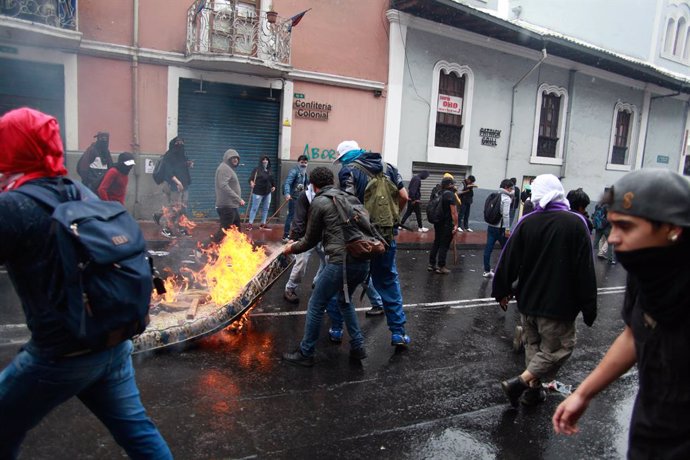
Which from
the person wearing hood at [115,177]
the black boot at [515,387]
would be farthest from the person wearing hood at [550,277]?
the person wearing hood at [115,177]

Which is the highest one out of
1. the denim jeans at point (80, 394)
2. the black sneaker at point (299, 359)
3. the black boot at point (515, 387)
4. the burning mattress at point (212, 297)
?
the denim jeans at point (80, 394)

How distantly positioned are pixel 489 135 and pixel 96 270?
16912 millimetres

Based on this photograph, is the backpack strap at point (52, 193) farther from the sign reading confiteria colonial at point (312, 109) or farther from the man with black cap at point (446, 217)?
the sign reading confiteria colonial at point (312, 109)

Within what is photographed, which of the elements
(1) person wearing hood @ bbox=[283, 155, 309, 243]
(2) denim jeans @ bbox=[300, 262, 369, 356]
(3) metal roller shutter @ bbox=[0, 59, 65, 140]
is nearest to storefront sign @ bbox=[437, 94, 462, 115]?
(1) person wearing hood @ bbox=[283, 155, 309, 243]

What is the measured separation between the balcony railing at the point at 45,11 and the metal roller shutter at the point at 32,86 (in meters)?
0.97

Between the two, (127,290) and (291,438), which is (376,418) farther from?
(127,290)

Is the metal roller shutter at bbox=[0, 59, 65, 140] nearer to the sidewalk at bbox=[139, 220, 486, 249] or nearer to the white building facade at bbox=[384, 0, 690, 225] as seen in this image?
the sidewalk at bbox=[139, 220, 486, 249]

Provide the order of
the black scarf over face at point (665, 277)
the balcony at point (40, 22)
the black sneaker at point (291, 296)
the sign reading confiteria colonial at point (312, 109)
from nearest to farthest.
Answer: the black scarf over face at point (665, 277) → the black sneaker at point (291, 296) → the balcony at point (40, 22) → the sign reading confiteria colonial at point (312, 109)

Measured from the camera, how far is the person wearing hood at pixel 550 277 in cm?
403

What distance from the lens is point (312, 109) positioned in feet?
46.8

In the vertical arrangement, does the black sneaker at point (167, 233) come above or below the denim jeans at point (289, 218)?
below

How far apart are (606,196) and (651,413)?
76cm

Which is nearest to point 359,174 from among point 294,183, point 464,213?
point 294,183

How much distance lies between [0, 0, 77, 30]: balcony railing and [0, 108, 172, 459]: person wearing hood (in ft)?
34.2
